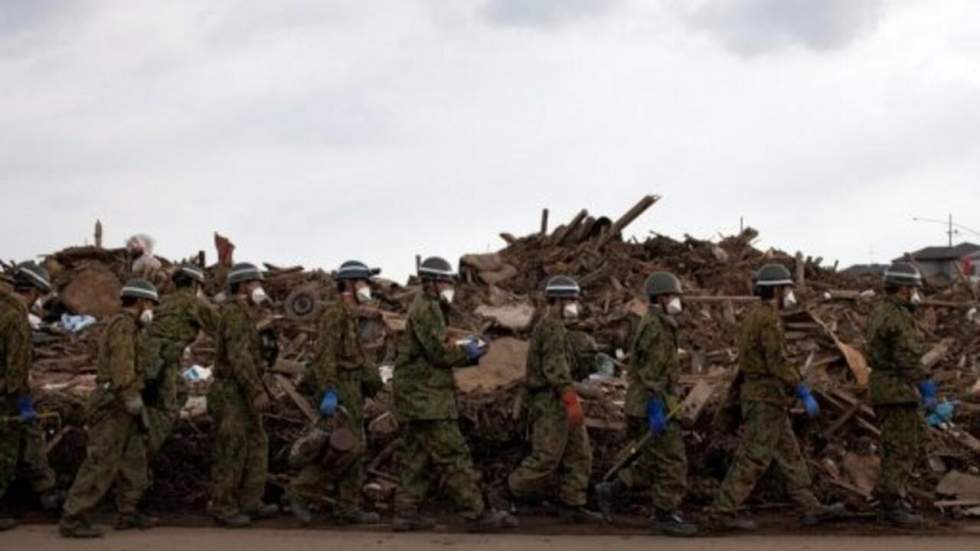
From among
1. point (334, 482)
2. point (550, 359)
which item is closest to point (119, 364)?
point (334, 482)

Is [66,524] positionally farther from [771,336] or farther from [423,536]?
[771,336]

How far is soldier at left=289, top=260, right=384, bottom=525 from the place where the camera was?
1005 cm

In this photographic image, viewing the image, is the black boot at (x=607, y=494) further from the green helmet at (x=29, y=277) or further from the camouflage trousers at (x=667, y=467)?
the green helmet at (x=29, y=277)

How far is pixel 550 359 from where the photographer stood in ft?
32.7

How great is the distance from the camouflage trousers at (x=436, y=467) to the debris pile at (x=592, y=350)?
996mm

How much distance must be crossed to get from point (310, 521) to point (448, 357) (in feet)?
6.43

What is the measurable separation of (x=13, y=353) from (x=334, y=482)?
2.98 metres

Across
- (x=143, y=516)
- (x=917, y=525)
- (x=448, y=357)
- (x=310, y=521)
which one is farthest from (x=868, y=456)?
(x=143, y=516)

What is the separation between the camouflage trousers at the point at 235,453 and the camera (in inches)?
401

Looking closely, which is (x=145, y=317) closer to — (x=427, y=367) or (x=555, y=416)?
(x=427, y=367)

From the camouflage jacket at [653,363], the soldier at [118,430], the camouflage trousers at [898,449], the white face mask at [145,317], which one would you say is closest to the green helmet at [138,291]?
the soldier at [118,430]

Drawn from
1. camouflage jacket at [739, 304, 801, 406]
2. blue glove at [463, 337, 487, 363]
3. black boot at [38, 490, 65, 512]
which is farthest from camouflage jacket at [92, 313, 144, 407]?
camouflage jacket at [739, 304, 801, 406]

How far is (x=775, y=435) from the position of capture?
9812 mm

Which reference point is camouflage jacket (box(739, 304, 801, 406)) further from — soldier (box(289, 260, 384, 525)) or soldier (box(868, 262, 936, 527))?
soldier (box(289, 260, 384, 525))
